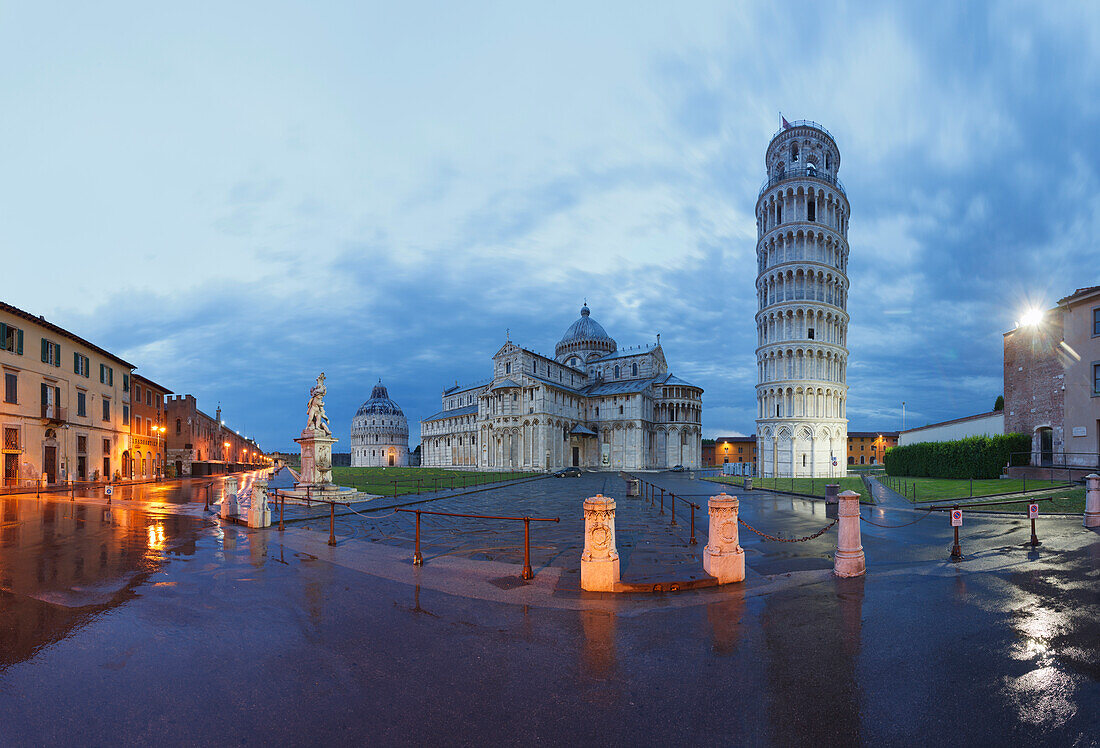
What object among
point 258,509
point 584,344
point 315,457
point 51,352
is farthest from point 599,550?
point 584,344

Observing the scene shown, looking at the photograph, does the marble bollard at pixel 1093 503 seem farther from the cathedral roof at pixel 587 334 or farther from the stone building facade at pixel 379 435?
the stone building facade at pixel 379 435

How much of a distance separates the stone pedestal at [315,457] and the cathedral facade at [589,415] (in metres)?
46.9

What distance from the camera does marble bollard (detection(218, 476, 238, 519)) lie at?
17073 mm

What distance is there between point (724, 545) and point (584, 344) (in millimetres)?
90399

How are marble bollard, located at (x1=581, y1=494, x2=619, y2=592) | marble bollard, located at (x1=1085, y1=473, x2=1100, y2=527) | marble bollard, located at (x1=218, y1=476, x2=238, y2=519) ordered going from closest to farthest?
marble bollard, located at (x1=581, y1=494, x2=619, y2=592) < marble bollard, located at (x1=1085, y1=473, x2=1100, y2=527) < marble bollard, located at (x1=218, y1=476, x2=238, y2=519)

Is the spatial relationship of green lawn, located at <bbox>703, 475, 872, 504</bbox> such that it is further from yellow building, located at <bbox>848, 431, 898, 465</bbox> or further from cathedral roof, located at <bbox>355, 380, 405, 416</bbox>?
cathedral roof, located at <bbox>355, 380, 405, 416</bbox>

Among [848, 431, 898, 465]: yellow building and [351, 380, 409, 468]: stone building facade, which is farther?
[351, 380, 409, 468]: stone building facade

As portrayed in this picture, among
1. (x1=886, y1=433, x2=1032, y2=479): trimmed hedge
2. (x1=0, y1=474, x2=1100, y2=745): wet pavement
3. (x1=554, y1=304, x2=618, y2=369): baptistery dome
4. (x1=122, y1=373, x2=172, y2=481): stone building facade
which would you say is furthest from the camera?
(x1=554, y1=304, x2=618, y2=369): baptistery dome

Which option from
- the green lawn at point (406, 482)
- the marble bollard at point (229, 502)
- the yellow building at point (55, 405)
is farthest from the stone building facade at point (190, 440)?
the marble bollard at point (229, 502)

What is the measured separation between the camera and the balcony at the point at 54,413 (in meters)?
34.4

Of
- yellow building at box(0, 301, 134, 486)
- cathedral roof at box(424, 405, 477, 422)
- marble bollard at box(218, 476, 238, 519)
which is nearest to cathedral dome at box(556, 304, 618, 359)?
cathedral roof at box(424, 405, 477, 422)

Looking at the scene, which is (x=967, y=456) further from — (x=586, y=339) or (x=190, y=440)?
(x=190, y=440)

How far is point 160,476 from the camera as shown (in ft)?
169

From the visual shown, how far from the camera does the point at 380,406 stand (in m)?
148
